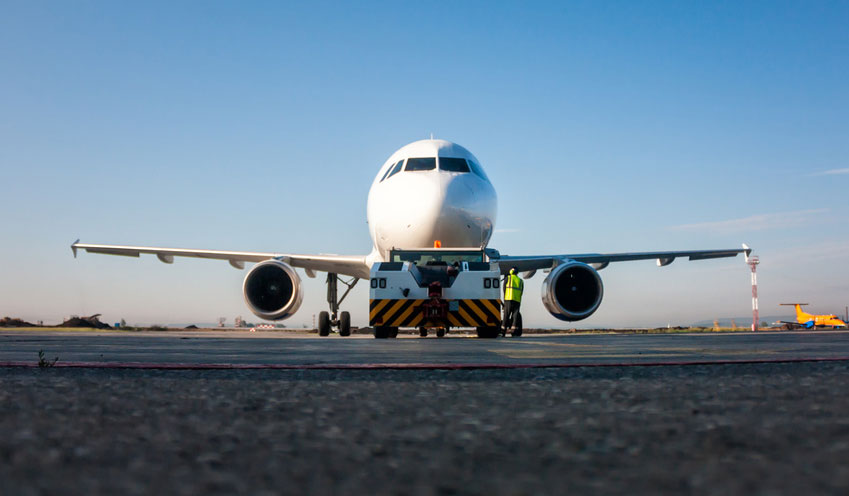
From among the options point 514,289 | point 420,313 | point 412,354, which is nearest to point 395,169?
point 514,289

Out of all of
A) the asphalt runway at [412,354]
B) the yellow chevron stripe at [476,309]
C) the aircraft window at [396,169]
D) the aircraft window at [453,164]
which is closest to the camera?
the asphalt runway at [412,354]

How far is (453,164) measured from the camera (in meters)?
14.0

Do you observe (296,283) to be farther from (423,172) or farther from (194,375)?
(194,375)

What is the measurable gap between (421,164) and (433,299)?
4.14 meters

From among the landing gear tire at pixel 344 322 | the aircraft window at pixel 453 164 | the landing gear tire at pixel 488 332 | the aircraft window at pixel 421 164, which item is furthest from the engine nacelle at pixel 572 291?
the landing gear tire at pixel 344 322

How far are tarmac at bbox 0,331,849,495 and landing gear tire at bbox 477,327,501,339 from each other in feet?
27.2

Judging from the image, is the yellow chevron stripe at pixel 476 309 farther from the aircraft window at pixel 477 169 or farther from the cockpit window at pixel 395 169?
the cockpit window at pixel 395 169

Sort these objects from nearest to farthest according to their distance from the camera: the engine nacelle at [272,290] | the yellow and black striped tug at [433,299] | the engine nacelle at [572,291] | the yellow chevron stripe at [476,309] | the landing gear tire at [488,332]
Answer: the yellow and black striped tug at [433,299]
the yellow chevron stripe at [476,309]
the landing gear tire at [488,332]
the engine nacelle at [572,291]
the engine nacelle at [272,290]

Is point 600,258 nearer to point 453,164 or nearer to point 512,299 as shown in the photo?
point 512,299

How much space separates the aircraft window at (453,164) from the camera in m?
13.9

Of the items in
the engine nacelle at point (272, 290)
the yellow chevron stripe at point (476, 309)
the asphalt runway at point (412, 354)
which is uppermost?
the engine nacelle at point (272, 290)

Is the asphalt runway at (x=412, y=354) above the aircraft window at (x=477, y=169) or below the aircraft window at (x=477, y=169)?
below

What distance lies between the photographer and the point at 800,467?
117cm

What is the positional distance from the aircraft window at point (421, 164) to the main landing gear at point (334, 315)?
147 inches
